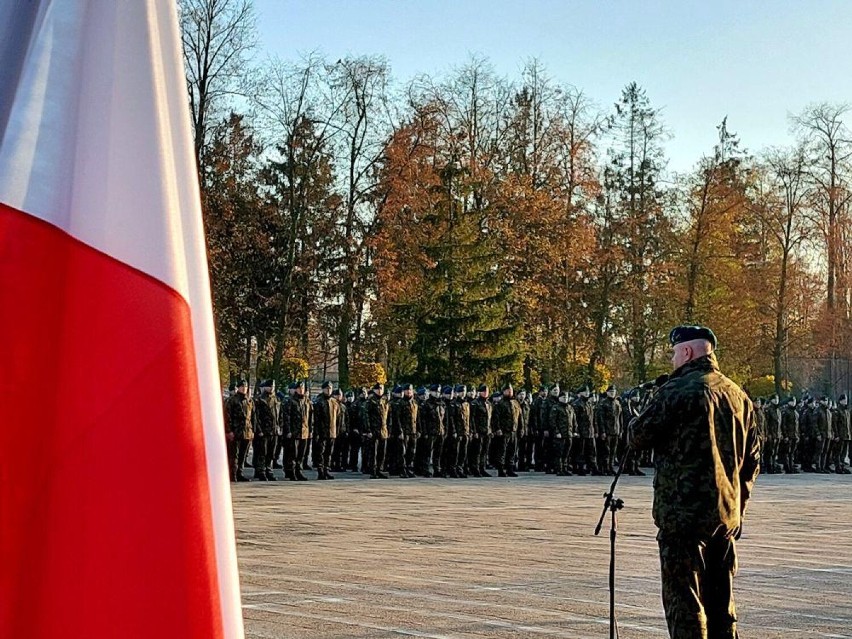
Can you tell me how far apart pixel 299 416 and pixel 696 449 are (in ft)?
57.8

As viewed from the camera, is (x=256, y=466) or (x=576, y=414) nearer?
(x=256, y=466)

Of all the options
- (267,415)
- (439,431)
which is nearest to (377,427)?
(439,431)

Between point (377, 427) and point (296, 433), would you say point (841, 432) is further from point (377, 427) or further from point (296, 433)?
point (296, 433)

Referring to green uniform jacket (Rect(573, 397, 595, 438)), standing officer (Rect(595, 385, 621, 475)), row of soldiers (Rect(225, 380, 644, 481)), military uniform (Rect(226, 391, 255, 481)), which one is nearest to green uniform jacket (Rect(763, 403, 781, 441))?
row of soldiers (Rect(225, 380, 644, 481))

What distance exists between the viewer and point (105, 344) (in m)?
1.78

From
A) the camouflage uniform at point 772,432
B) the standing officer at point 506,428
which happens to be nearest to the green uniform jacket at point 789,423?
the camouflage uniform at point 772,432

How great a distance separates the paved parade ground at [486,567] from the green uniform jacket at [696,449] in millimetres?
2238

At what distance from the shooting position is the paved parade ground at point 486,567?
29.0 ft

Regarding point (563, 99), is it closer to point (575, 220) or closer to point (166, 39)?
point (575, 220)

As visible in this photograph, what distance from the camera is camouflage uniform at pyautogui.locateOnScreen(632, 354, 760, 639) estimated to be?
20.8ft

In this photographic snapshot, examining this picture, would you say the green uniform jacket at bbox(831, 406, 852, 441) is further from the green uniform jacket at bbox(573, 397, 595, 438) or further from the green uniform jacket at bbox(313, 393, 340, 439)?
the green uniform jacket at bbox(313, 393, 340, 439)

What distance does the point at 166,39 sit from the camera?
188cm

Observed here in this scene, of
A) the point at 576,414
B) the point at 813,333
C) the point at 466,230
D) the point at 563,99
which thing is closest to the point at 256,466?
the point at 576,414

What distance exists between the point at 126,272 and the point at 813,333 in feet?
163
